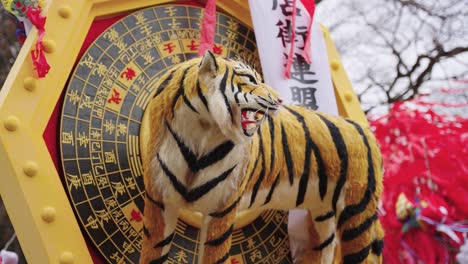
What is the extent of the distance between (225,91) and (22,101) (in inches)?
36.4

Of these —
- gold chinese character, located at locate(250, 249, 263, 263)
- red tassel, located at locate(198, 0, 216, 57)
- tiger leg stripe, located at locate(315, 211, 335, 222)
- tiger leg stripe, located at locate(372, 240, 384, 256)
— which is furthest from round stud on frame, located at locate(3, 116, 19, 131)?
tiger leg stripe, located at locate(372, 240, 384, 256)

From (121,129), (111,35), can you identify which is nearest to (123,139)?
(121,129)

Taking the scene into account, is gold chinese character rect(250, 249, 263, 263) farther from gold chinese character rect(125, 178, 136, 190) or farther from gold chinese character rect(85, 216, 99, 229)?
gold chinese character rect(85, 216, 99, 229)

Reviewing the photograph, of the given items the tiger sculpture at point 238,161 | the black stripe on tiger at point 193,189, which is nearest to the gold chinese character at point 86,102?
the tiger sculpture at point 238,161

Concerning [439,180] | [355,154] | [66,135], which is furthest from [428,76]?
[66,135]

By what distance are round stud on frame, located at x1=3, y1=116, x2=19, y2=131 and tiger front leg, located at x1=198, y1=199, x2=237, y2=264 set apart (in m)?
0.86

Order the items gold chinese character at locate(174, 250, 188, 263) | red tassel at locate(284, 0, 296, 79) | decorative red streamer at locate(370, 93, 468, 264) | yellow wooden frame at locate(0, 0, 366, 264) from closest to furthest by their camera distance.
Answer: yellow wooden frame at locate(0, 0, 366, 264) → gold chinese character at locate(174, 250, 188, 263) → red tassel at locate(284, 0, 296, 79) → decorative red streamer at locate(370, 93, 468, 264)

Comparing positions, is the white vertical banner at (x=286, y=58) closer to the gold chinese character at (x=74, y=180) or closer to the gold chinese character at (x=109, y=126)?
the gold chinese character at (x=109, y=126)

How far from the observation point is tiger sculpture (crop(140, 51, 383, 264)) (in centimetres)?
217

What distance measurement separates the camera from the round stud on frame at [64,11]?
274 cm

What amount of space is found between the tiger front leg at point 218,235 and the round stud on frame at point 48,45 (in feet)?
3.33

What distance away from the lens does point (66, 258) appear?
7.96 ft

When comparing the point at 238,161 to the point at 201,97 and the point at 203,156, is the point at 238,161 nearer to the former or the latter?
the point at 203,156

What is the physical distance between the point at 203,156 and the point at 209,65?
32 centimetres
